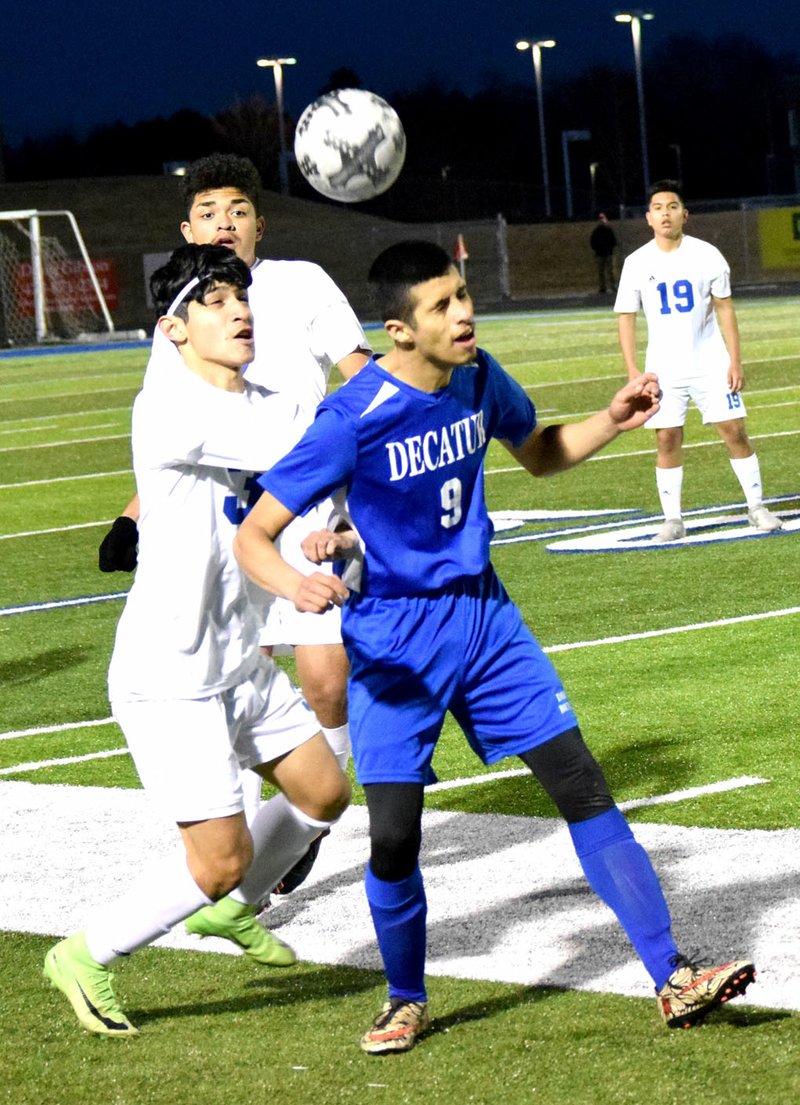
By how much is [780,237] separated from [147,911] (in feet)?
193

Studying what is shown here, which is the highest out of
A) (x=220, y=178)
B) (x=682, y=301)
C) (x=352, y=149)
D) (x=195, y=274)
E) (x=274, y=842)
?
(x=352, y=149)

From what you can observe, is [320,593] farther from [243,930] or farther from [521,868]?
[521,868]

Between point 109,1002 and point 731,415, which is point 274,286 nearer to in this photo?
point 109,1002

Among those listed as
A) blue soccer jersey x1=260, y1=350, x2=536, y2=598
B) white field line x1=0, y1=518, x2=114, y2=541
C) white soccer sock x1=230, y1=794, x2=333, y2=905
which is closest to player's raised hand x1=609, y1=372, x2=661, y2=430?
blue soccer jersey x1=260, y1=350, x2=536, y2=598

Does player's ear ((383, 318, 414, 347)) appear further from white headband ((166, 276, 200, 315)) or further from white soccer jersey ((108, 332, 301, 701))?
white headband ((166, 276, 200, 315))

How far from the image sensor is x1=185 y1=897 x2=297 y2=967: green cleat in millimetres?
5102

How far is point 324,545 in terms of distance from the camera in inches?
169

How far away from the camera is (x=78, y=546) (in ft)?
47.9

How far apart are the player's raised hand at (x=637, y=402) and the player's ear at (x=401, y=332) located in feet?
1.69

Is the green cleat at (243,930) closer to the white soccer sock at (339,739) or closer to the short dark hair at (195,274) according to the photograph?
the white soccer sock at (339,739)

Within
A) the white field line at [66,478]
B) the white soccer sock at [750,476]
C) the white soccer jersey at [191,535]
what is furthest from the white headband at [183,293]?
the white field line at [66,478]

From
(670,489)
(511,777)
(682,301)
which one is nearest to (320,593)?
(511,777)

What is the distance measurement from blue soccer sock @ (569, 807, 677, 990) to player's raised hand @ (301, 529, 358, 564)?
33.2 inches

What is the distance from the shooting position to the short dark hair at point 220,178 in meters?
5.97
